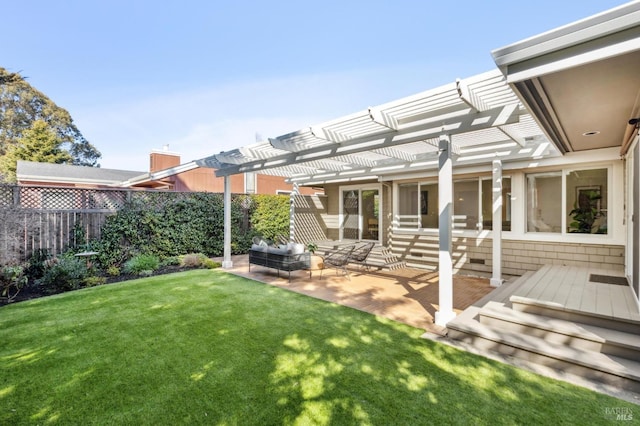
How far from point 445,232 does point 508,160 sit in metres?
3.96

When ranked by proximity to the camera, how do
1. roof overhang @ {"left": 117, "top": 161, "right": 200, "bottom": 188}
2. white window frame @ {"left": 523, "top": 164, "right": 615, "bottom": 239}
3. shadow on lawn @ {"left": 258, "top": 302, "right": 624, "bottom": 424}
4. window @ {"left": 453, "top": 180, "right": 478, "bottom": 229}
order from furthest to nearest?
roof overhang @ {"left": 117, "top": 161, "right": 200, "bottom": 188}
window @ {"left": 453, "top": 180, "right": 478, "bottom": 229}
white window frame @ {"left": 523, "top": 164, "right": 615, "bottom": 239}
shadow on lawn @ {"left": 258, "top": 302, "right": 624, "bottom": 424}

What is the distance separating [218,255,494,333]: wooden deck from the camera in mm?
5336

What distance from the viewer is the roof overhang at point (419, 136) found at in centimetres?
404

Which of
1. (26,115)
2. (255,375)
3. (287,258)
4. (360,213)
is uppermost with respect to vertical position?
(26,115)

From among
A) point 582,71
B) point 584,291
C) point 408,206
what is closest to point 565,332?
point 584,291

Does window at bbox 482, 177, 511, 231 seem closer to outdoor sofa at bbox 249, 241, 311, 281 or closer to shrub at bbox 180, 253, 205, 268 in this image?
outdoor sofa at bbox 249, 241, 311, 281

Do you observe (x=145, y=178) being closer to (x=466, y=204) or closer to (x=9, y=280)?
(x=9, y=280)

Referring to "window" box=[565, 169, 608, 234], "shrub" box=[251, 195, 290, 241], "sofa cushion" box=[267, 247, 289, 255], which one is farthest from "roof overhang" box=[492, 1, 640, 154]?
"shrub" box=[251, 195, 290, 241]

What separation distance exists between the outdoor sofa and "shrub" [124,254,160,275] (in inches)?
124

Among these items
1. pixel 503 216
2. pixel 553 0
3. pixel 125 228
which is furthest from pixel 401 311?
pixel 125 228

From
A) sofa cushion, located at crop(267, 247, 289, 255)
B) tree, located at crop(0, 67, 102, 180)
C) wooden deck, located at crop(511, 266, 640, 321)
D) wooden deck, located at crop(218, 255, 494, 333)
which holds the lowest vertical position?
wooden deck, located at crop(218, 255, 494, 333)

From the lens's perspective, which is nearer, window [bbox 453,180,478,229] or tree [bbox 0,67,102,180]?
window [bbox 453,180,478,229]

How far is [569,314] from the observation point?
3.96 meters

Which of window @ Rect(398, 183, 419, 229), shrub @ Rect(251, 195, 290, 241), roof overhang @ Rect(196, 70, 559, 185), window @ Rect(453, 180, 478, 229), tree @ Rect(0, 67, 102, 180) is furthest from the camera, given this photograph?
tree @ Rect(0, 67, 102, 180)
